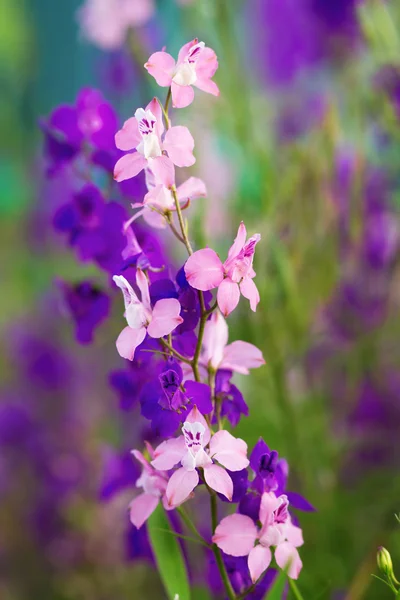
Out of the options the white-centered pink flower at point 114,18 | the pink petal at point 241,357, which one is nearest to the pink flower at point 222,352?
the pink petal at point 241,357

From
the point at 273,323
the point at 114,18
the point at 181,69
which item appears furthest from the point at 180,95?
the point at 114,18

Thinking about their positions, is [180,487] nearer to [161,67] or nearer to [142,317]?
[142,317]

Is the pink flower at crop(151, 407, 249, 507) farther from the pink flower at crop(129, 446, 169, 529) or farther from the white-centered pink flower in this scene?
the white-centered pink flower

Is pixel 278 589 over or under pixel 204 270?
under

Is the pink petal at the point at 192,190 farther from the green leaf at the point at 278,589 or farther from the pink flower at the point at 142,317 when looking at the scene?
the green leaf at the point at 278,589

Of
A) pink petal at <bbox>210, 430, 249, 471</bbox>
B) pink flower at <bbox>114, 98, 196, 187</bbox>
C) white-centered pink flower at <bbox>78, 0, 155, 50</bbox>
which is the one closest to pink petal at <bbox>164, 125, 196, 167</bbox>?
pink flower at <bbox>114, 98, 196, 187</bbox>
